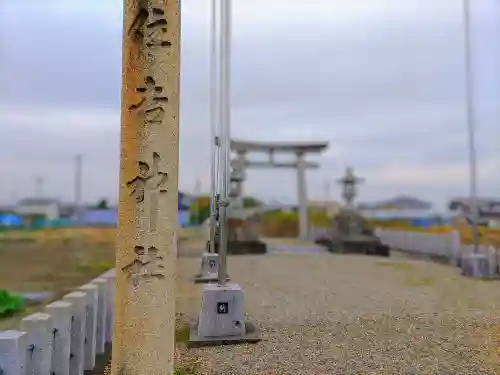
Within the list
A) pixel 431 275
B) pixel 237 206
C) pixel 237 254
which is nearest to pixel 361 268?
pixel 431 275

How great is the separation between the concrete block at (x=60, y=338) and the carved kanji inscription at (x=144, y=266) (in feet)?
4.12

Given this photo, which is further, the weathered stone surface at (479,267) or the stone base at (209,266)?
the weathered stone surface at (479,267)

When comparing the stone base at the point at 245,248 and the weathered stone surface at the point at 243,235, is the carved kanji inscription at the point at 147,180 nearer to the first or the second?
the weathered stone surface at the point at 243,235

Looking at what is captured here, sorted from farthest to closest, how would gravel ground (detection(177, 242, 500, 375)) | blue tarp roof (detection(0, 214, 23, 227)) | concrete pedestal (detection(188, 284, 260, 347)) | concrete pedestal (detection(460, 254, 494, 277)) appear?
blue tarp roof (detection(0, 214, 23, 227)) < concrete pedestal (detection(460, 254, 494, 277)) < concrete pedestal (detection(188, 284, 260, 347)) < gravel ground (detection(177, 242, 500, 375))

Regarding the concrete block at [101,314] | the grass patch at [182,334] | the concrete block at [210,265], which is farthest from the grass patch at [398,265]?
the concrete block at [101,314]

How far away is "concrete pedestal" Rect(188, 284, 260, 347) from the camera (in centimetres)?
527

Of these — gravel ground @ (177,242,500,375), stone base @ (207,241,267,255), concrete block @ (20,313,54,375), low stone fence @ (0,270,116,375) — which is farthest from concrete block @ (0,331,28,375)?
stone base @ (207,241,267,255)

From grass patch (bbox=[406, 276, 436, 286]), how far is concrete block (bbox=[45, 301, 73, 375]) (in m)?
7.58

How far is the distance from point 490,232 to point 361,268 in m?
7.06

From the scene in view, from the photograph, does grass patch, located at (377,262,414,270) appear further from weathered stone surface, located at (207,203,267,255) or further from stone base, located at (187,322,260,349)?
stone base, located at (187,322,260,349)

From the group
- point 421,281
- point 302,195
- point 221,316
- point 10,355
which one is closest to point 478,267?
point 421,281

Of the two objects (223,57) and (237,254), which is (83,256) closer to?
(237,254)

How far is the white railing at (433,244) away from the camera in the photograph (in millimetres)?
12452

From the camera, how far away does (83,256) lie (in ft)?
51.6
